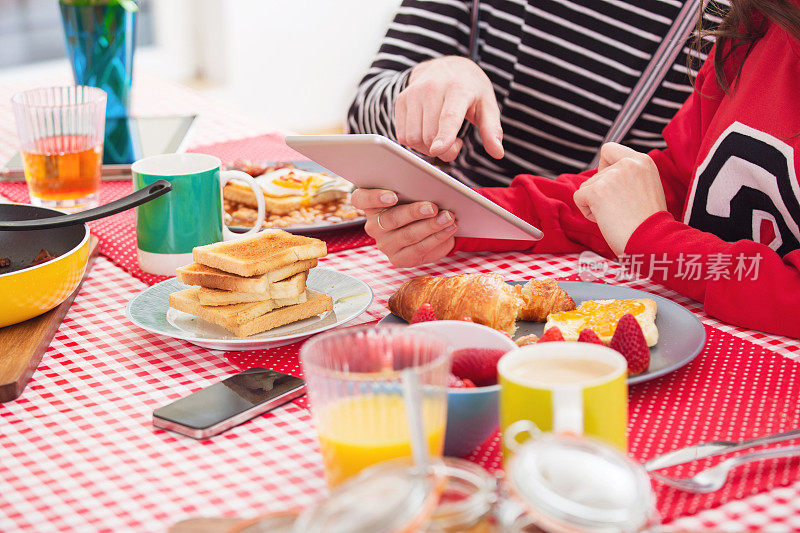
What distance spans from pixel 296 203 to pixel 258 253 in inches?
15.1

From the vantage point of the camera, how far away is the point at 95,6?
1.61m

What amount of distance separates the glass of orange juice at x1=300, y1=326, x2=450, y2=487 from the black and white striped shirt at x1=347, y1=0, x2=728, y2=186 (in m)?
0.97

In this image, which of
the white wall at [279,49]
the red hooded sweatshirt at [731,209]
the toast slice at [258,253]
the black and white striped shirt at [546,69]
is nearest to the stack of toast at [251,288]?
the toast slice at [258,253]

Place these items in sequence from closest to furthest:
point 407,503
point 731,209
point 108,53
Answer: point 407,503, point 731,209, point 108,53

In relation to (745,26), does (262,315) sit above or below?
below

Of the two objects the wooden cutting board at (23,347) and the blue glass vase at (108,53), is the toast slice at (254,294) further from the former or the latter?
the blue glass vase at (108,53)

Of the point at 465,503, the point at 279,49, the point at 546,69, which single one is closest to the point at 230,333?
the point at 465,503

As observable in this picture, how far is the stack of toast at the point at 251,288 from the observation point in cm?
103

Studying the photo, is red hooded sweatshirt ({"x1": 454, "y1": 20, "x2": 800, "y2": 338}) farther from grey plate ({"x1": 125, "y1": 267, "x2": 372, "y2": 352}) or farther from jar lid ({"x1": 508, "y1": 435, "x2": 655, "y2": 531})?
jar lid ({"x1": 508, "y1": 435, "x2": 655, "y2": 531})

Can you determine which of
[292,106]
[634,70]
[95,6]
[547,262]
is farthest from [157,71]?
[547,262]

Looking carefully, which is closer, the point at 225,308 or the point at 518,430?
the point at 518,430

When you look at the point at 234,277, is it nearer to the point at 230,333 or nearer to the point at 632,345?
the point at 230,333

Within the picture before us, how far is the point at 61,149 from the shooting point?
1.45 m

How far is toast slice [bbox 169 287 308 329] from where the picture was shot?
1.02 metres
